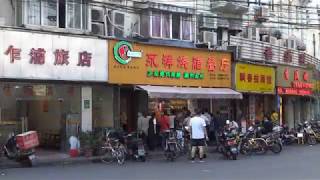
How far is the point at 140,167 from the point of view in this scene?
1888cm

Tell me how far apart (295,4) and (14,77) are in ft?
76.5

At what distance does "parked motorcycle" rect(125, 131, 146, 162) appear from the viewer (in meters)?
21.3

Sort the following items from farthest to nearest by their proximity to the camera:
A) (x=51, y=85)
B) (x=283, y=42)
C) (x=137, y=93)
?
(x=283, y=42) < (x=137, y=93) < (x=51, y=85)

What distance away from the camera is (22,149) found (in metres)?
19.6

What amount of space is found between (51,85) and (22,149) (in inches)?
158

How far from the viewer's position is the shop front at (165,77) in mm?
24562

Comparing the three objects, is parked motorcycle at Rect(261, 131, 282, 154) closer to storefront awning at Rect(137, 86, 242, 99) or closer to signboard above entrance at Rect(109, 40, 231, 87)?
storefront awning at Rect(137, 86, 242, 99)

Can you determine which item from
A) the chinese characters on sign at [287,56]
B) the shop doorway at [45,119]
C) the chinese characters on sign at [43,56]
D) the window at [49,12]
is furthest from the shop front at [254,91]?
the window at [49,12]

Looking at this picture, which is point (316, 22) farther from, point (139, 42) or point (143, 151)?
point (143, 151)

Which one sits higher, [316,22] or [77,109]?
[316,22]

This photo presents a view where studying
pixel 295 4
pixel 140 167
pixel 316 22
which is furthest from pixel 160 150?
pixel 316 22

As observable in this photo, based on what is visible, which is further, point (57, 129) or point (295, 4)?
point (295, 4)

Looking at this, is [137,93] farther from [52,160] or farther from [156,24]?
[52,160]

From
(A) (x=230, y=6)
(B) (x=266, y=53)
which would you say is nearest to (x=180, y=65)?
(A) (x=230, y=6)
